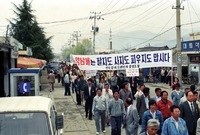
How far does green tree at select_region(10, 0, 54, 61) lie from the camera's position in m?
49.0

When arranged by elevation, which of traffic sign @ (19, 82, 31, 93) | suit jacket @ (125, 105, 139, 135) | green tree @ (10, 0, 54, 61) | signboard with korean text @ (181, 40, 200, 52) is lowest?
suit jacket @ (125, 105, 139, 135)

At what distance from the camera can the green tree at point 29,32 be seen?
49.0 metres

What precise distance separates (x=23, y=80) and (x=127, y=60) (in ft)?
15.6

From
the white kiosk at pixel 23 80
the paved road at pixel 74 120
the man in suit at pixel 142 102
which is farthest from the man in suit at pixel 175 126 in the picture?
the white kiosk at pixel 23 80

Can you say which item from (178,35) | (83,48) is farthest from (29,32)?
(83,48)

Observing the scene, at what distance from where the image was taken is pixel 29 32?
4931 cm

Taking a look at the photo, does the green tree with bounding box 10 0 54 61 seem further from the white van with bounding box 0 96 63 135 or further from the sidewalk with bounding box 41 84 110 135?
the white van with bounding box 0 96 63 135

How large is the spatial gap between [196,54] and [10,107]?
94.8 ft

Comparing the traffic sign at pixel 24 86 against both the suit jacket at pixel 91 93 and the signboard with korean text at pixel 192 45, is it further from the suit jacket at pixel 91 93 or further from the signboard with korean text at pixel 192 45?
the signboard with korean text at pixel 192 45

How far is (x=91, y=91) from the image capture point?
A: 52.5ft

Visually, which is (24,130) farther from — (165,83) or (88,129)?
(165,83)

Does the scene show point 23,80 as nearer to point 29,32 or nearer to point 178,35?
point 178,35

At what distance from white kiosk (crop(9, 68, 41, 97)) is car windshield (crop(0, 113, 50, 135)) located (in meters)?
10.7

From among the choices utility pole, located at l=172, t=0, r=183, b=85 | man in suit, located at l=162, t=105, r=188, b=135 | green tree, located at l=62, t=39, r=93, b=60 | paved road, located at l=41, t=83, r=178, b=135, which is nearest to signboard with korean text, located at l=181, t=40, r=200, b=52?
utility pole, located at l=172, t=0, r=183, b=85
